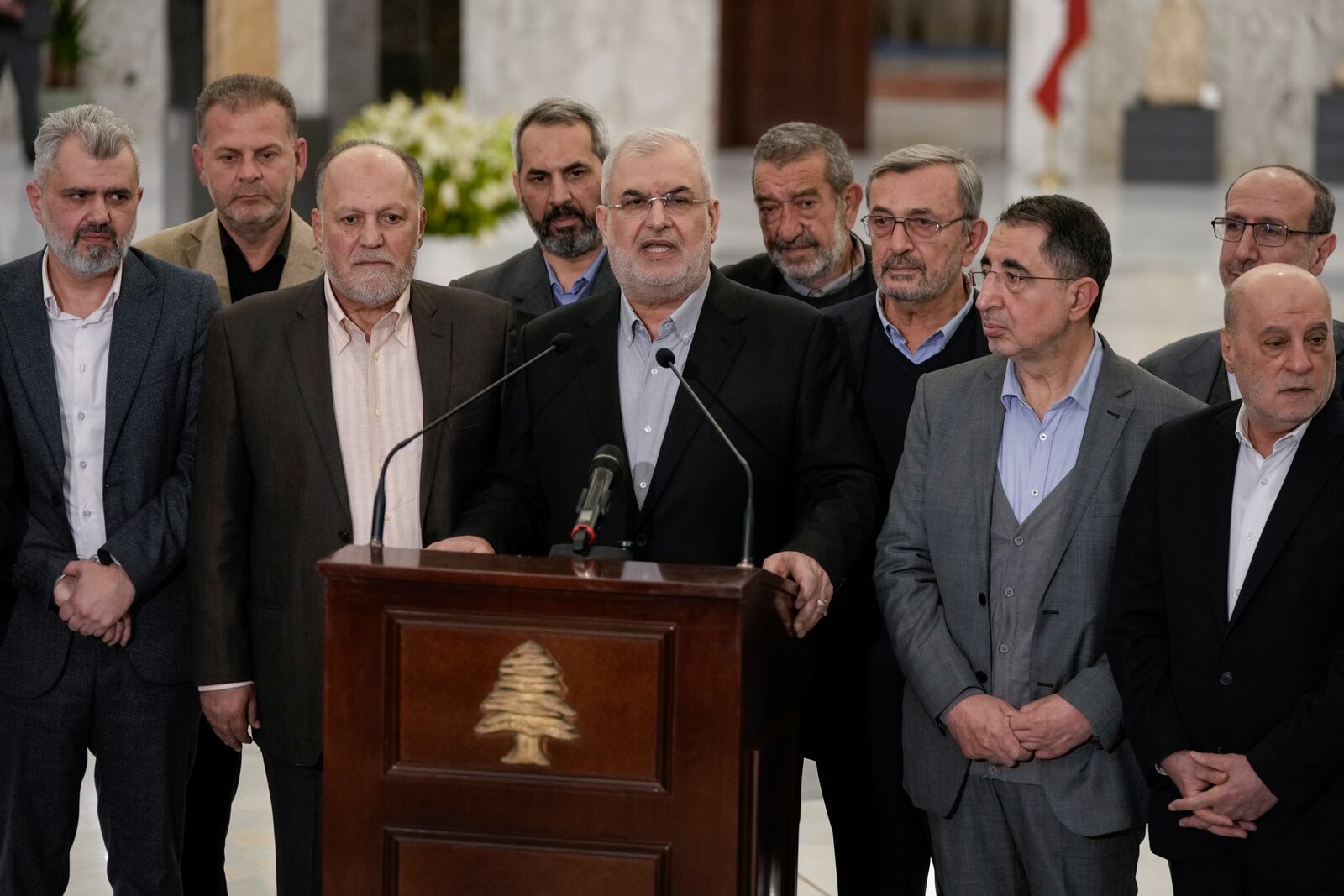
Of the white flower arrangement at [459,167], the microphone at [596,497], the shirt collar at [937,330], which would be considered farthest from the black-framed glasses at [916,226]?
the white flower arrangement at [459,167]

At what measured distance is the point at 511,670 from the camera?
8.34 feet

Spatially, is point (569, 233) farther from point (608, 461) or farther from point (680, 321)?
point (608, 461)

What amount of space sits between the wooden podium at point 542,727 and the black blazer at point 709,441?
1.52 feet

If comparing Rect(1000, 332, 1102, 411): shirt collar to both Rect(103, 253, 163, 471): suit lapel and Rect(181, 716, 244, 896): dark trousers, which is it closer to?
Rect(103, 253, 163, 471): suit lapel

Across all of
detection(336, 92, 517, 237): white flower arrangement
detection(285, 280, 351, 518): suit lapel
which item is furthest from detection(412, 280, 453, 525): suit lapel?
detection(336, 92, 517, 237): white flower arrangement

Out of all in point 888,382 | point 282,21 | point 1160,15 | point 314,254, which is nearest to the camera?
point 888,382

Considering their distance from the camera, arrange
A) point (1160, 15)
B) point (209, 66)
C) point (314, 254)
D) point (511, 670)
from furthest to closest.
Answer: point (1160, 15) < point (209, 66) < point (314, 254) < point (511, 670)

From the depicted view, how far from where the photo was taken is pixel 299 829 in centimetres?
311

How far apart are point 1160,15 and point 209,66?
1029 cm

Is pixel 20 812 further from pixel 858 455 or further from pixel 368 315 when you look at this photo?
pixel 858 455

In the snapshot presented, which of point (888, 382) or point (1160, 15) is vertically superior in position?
point (1160, 15)

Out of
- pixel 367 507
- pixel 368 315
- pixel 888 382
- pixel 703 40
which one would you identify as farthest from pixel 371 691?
pixel 703 40

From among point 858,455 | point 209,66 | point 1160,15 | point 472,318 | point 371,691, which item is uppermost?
point 1160,15

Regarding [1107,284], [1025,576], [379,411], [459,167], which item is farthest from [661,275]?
[1107,284]
